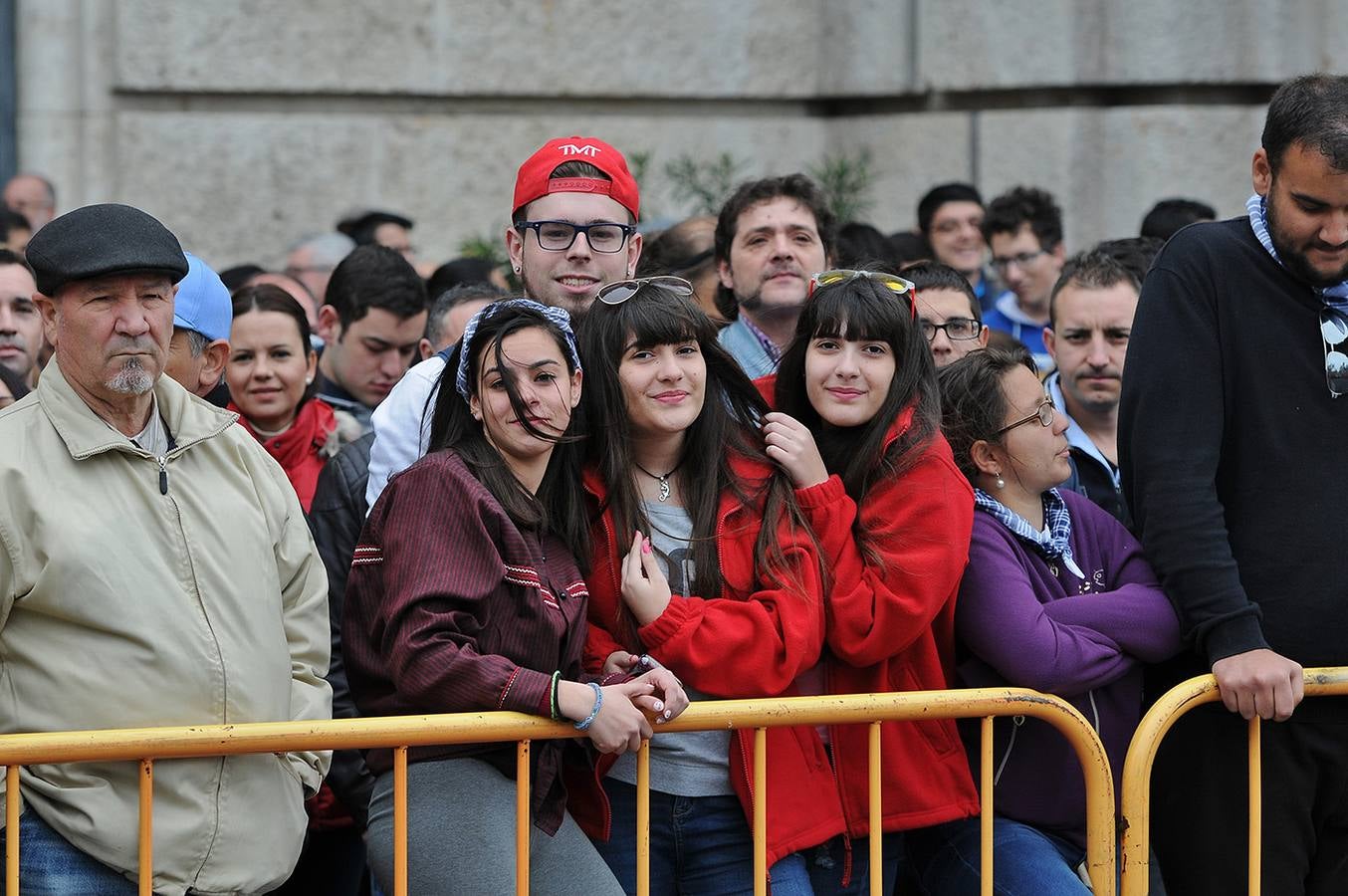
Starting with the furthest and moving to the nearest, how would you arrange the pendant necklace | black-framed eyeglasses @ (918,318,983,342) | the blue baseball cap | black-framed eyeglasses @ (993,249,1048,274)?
black-framed eyeglasses @ (993,249,1048,274) < black-framed eyeglasses @ (918,318,983,342) < the blue baseball cap < the pendant necklace

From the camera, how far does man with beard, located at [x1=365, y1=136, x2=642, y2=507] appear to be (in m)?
3.89

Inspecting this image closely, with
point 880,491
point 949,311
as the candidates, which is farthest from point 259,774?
point 949,311

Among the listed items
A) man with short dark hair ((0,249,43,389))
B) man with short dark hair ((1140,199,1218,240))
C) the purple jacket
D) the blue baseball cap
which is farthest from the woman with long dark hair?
man with short dark hair ((1140,199,1218,240))

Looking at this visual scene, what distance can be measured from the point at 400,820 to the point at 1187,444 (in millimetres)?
1756

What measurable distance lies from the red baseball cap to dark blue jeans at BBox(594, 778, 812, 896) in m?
1.42

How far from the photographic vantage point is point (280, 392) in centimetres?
476

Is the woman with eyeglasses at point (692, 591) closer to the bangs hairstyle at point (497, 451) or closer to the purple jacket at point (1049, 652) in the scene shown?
the bangs hairstyle at point (497, 451)

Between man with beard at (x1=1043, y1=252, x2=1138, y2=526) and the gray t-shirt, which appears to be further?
man with beard at (x1=1043, y1=252, x2=1138, y2=526)

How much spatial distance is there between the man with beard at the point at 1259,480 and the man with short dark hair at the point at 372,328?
7.80ft

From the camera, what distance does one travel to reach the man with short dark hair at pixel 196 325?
4016 millimetres

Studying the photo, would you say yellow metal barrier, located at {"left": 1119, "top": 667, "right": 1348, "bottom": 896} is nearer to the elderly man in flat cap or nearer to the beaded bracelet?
the beaded bracelet

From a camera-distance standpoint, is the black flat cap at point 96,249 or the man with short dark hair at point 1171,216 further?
the man with short dark hair at point 1171,216

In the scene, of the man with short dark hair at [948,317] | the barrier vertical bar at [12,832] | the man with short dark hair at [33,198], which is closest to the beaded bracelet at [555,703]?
the barrier vertical bar at [12,832]

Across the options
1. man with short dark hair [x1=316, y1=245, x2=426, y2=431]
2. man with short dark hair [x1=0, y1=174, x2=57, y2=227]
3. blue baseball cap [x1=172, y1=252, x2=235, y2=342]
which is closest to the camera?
blue baseball cap [x1=172, y1=252, x2=235, y2=342]
